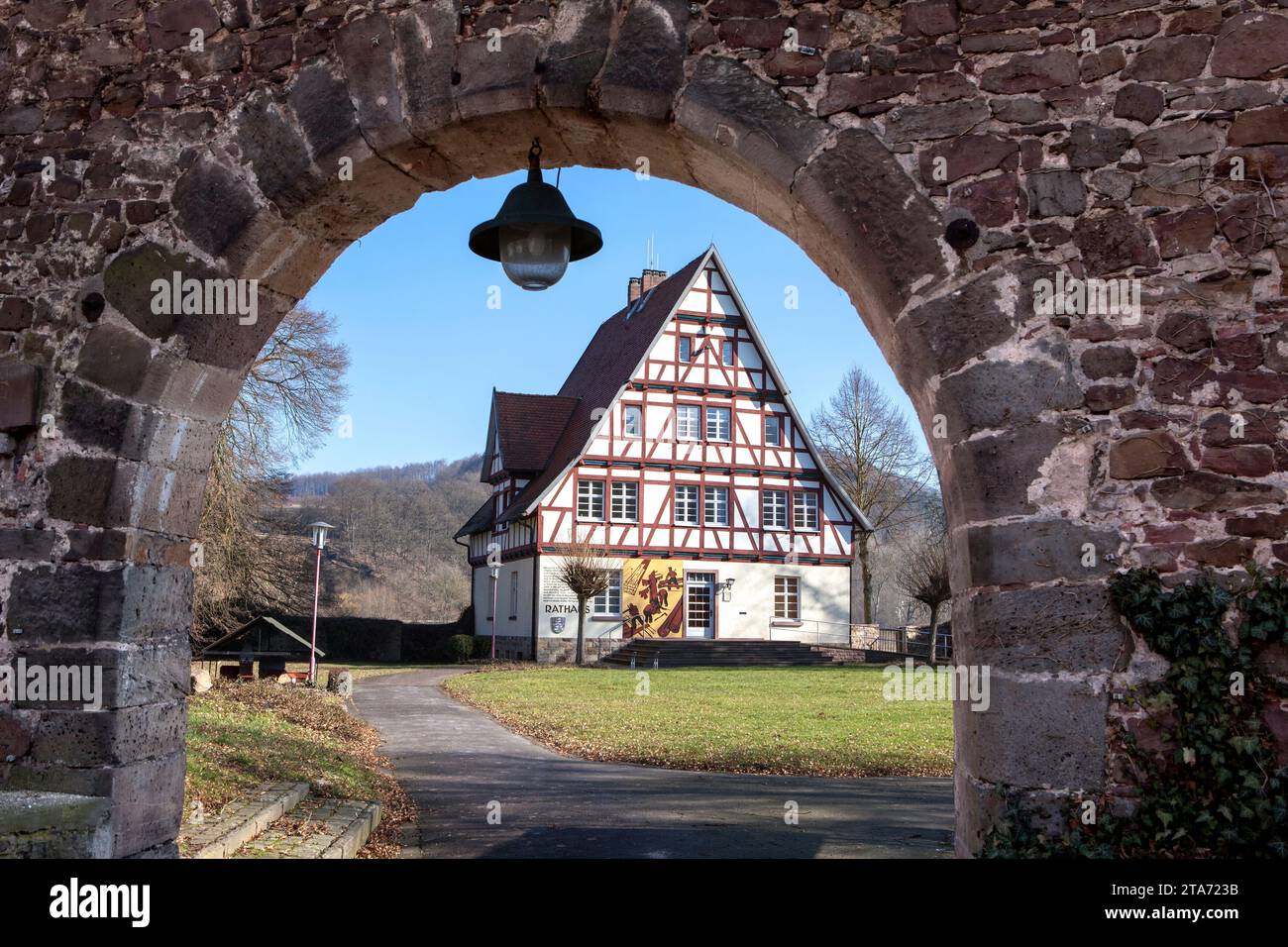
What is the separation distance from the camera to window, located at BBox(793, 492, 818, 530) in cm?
2892

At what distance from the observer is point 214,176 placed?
4.45 meters

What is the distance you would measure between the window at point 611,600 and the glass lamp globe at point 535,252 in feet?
75.3

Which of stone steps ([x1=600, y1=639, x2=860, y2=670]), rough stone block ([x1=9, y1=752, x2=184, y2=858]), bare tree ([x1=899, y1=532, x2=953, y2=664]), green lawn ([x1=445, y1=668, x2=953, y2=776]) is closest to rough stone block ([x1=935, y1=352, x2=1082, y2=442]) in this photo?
rough stone block ([x1=9, y1=752, x2=184, y2=858])

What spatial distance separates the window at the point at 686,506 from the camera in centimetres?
2819

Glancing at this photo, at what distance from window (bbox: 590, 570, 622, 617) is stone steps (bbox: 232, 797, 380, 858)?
2035cm

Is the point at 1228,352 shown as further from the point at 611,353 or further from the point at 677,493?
the point at 611,353

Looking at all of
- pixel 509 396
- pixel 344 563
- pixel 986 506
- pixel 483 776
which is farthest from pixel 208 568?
pixel 344 563

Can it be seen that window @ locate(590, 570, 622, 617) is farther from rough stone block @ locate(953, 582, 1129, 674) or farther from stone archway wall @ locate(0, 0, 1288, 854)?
rough stone block @ locate(953, 582, 1129, 674)

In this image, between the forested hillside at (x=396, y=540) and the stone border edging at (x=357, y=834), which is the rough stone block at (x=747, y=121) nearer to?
the stone border edging at (x=357, y=834)

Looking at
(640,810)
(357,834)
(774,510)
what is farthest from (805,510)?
(357,834)

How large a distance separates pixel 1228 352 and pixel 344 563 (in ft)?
165

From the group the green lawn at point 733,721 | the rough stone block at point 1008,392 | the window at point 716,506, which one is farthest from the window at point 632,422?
the rough stone block at point 1008,392

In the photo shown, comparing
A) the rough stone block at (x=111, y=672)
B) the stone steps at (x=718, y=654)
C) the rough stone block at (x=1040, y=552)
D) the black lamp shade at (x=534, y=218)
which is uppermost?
the black lamp shade at (x=534, y=218)

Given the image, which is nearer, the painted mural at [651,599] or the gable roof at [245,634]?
the gable roof at [245,634]
